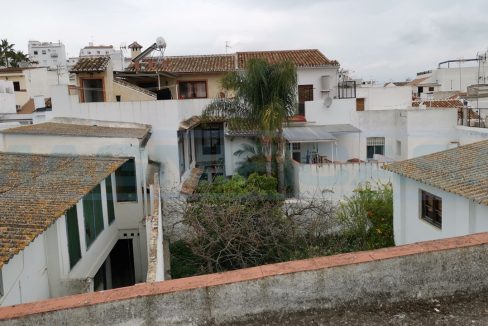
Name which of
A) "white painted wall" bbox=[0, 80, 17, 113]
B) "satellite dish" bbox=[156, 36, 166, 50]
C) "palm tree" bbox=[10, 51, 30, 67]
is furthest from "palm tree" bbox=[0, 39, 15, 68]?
"satellite dish" bbox=[156, 36, 166, 50]

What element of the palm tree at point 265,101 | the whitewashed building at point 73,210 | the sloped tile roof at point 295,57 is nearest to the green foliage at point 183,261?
the whitewashed building at point 73,210

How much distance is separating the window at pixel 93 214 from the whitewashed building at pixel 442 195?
10.1 metres

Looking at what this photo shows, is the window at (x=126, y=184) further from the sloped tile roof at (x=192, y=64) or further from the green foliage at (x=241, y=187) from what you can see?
the sloped tile roof at (x=192, y=64)

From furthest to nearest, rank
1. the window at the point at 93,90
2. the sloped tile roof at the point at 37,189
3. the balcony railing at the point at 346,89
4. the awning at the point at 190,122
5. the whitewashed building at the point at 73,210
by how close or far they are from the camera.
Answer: the balcony railing at the point at 346,89, the window at the point at 93,90, the awning at the point at 190,122, the whitewashed building at the point at 73,210, the sloped tile roof at the point at 37,189

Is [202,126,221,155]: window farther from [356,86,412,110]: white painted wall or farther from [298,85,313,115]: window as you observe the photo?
[356,86,412,110]: white painted wall

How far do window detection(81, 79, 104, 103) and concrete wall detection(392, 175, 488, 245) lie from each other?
15.2m

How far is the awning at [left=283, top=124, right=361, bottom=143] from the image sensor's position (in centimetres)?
2383

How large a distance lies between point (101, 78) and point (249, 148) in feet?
30.3

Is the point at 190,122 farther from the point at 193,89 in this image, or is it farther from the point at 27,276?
the point at 27,276

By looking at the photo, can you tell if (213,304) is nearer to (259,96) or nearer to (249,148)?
(259,96)

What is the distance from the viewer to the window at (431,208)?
14.1 m

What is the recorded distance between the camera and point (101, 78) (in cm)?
2292

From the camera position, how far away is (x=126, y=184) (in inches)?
680

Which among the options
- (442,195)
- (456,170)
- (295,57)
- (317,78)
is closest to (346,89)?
(317,78)
